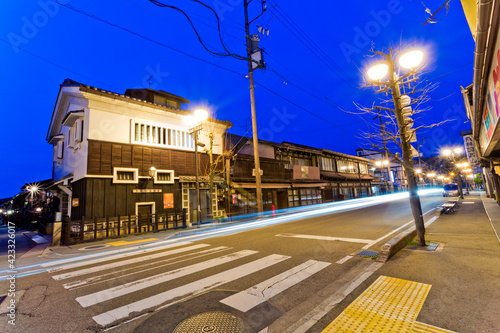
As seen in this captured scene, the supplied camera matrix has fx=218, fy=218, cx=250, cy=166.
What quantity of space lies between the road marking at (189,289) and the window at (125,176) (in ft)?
39.4

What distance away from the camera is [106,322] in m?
3.37

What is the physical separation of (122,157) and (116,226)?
15.1 ft

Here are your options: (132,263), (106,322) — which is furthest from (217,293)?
(132,263)

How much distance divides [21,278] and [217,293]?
565 cm

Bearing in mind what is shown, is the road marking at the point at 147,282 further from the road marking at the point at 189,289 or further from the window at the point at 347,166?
the window at the point at 347,166

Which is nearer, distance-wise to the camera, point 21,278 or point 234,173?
point 21,278

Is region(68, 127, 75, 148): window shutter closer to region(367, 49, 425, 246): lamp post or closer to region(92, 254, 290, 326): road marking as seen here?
region(92, 254, 290, 326): road marking

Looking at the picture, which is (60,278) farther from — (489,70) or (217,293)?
(489,70)

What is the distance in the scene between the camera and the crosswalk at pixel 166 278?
388cm

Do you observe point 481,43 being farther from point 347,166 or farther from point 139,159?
point 347,166

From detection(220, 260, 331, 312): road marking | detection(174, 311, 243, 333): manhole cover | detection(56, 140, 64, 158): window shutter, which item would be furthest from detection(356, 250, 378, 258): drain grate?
detection(56, 140, 64, 158): window shutter

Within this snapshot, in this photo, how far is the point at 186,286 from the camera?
4637mm

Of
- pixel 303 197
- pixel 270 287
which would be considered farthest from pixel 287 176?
pixel 270 287

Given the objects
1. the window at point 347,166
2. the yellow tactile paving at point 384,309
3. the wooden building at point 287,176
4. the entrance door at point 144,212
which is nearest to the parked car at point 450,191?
the wooden building at point 287,176
